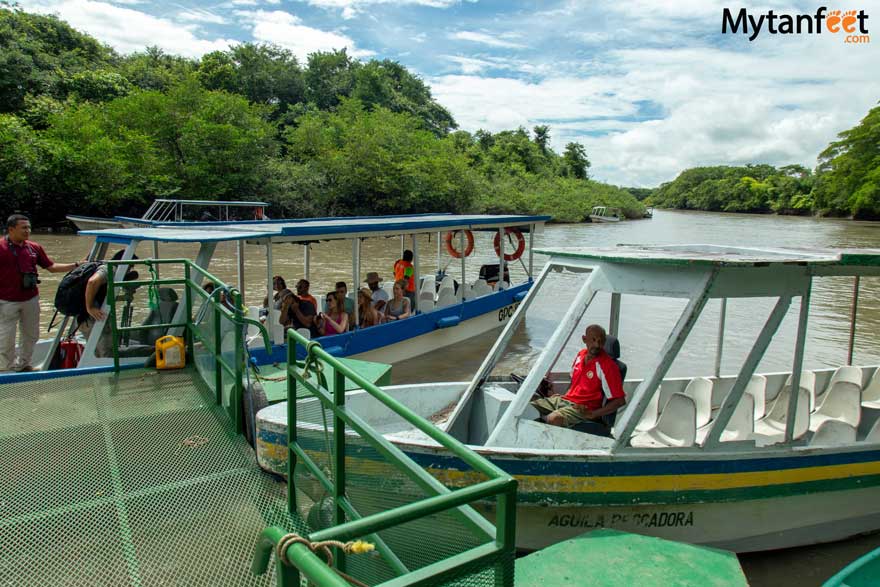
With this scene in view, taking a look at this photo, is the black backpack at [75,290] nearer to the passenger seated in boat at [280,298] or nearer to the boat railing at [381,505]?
the passenger seated in boat at [280,298]

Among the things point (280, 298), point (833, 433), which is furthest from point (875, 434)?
point (280, 298)

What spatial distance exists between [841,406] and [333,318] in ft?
21.1

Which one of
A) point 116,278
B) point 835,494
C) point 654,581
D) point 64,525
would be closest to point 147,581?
point 64,525

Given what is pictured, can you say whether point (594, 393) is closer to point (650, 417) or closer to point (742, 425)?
point (650, 417)

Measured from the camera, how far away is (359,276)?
10125 mm

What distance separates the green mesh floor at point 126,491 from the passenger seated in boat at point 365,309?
15.4ft

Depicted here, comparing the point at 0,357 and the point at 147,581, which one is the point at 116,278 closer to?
the point at 0,357

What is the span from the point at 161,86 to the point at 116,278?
154 ft

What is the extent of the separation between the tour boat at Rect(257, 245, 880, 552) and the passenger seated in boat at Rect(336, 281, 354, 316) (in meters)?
3.88

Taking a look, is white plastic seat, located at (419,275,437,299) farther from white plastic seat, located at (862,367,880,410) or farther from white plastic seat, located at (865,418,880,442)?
white plastic seat, located at (865,418,880,442)

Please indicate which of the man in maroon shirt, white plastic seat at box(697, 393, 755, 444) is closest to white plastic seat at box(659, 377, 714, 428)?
white plastic seat at box(697, 393, 755, 444)

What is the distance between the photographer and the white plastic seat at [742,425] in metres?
5.71

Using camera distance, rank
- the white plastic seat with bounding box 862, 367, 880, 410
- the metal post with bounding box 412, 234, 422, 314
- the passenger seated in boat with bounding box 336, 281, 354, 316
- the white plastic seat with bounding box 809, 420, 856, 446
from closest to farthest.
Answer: the white plastic seat with bounding box 809, 420, 856, 446
the white plastic seat with bounding box 862, 367, 880, 410
the passenger seated in boat with bounding box 336, 281, 354, 316
the metal post with bounding box 412, 234, 422, 314

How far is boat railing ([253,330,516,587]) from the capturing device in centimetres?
154
